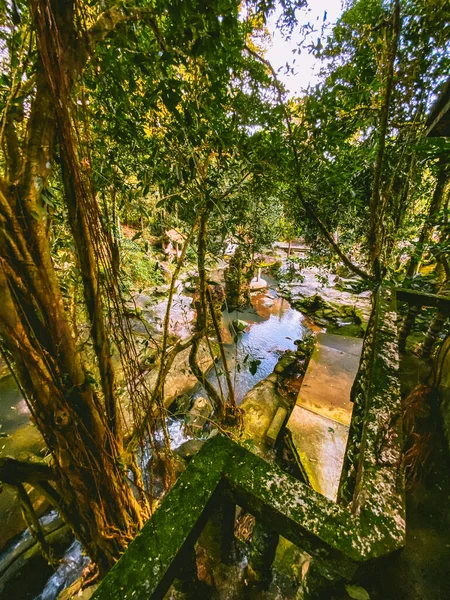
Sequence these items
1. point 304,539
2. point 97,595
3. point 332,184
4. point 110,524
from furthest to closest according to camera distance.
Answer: point 332,184
point 110,524
point 304,539
point 97,595

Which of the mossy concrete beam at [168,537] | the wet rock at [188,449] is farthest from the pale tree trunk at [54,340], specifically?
the wet rock at [188,449]

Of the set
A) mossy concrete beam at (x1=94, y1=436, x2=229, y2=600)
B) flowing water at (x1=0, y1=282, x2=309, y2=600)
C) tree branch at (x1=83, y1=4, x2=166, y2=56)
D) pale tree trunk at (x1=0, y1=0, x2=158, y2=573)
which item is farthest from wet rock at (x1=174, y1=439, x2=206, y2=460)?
tree branch at (x1=83, y1=4, x2=166, y2=56)

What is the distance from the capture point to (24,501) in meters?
2.16

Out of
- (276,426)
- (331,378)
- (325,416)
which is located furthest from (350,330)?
(325,416)

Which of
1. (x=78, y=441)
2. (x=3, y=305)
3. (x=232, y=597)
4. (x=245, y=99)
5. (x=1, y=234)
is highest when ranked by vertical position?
(x=245, y=99)

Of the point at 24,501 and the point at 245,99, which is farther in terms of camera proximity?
the point at 245,99

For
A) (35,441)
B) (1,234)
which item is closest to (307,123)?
(1,234)

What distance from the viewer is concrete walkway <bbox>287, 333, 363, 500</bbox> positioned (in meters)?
3.52

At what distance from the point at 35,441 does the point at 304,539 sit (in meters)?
6.22

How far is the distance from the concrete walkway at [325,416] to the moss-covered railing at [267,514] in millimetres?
2683

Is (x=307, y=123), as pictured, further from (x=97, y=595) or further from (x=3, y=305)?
(x=97, y=595)

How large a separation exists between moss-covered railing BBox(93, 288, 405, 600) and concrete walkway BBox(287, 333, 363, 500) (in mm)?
2683

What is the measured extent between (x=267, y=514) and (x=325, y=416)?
3.91 metres

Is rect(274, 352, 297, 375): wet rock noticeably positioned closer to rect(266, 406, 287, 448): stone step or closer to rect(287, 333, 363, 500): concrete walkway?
rect(287, 333, 363, 500): concrete walkway
